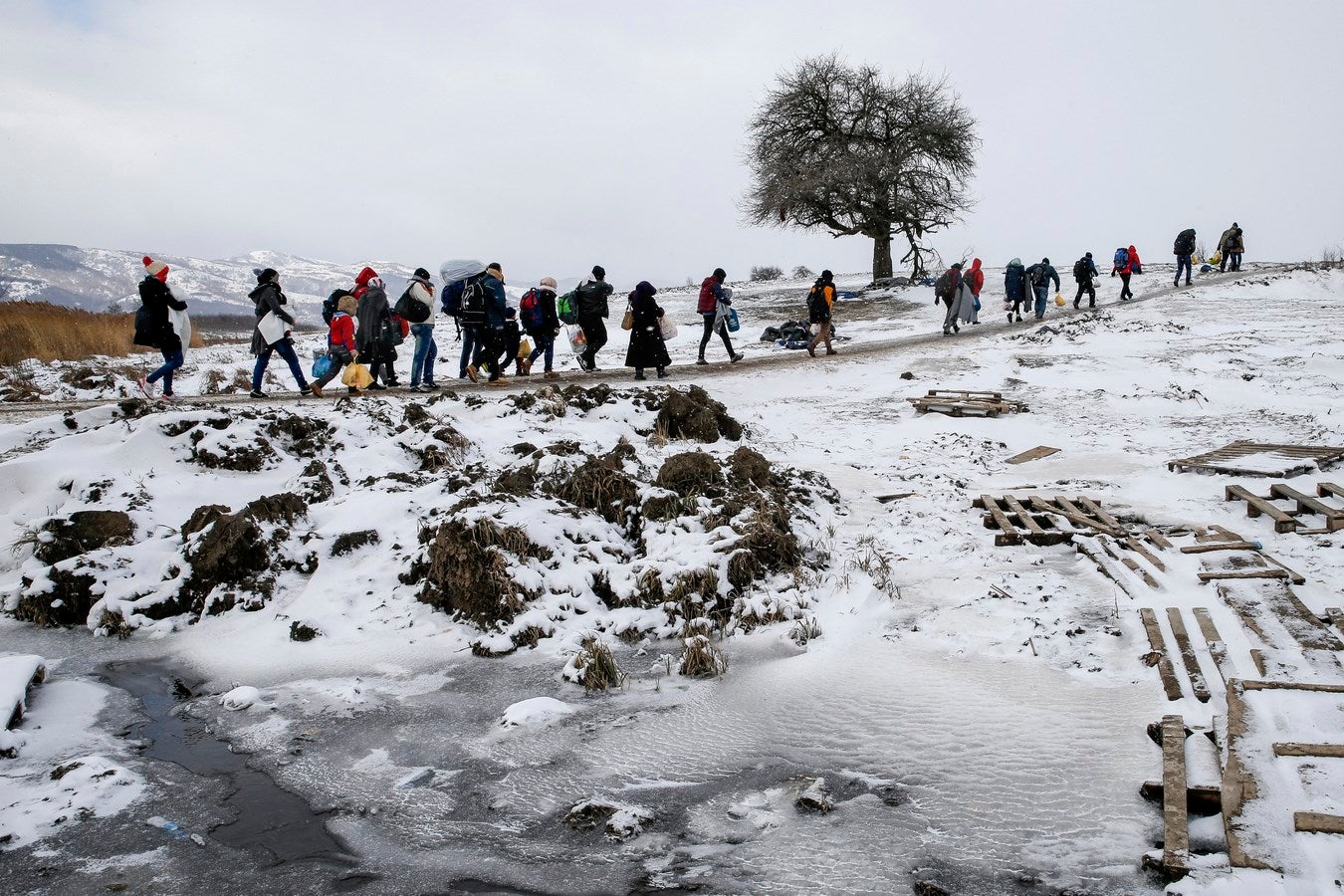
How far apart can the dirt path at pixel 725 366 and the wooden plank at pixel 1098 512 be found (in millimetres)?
7121

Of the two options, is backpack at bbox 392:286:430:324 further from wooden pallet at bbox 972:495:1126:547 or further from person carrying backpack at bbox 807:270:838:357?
wooden pallet at bbox 972:495:1126:547

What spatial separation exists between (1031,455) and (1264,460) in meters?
2.37

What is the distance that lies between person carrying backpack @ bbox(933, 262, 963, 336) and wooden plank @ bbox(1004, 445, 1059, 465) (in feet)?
32.3

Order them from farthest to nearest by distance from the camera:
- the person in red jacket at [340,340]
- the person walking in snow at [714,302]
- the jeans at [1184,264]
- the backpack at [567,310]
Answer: the jeans at [1184,264] < the person walking in snow at [714,302] < the backpack at [567,310] < the person in red jacket at [340,340]

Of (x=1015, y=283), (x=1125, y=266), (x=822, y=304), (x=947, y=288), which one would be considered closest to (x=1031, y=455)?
(x=822, y=304)

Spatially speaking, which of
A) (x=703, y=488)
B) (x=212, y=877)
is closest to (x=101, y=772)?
(x=212, y=877)

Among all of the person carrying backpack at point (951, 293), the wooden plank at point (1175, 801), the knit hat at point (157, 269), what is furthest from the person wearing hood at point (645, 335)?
the wooden plank at point (1175, 801)

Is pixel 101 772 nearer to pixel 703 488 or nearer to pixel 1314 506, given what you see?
pixel 703 488

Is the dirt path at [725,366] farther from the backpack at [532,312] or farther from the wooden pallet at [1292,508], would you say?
the wooden pallet at [1292,508]

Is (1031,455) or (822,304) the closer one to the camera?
(1031,455)

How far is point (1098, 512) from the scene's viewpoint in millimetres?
7199

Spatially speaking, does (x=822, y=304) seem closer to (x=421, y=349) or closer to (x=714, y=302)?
(x=714, y=302)

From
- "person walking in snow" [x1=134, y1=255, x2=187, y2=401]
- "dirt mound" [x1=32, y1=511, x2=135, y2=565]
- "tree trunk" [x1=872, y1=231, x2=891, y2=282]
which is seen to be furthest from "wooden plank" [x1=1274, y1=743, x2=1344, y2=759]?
"tree trunk" [x1=872, y1=231, x2=891, y2=282]

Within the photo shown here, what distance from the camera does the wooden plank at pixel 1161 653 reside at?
4.19m
